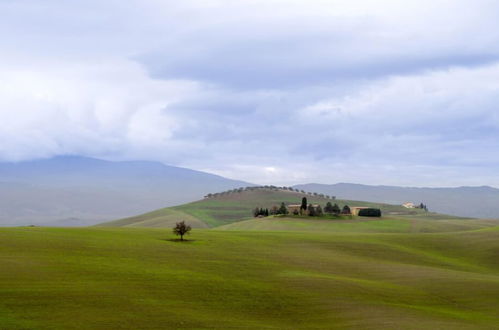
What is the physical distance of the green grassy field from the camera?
106ft

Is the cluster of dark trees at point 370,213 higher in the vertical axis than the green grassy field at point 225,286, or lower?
higher

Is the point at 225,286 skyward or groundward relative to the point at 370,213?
groundward

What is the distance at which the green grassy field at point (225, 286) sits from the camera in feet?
106

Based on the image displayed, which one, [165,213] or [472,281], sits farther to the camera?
[165,213]

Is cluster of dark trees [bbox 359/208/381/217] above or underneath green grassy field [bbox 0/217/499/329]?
above

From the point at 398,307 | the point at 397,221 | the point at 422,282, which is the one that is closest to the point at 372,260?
the point at 422,282

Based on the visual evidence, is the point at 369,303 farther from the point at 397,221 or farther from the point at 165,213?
the point at 165,213

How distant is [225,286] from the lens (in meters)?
40.7

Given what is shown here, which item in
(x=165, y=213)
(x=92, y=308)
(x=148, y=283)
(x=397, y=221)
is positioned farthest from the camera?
(x=165, y=213)

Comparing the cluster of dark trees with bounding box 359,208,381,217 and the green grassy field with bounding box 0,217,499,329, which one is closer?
the green grassy field with bounding box 0,217,499,329

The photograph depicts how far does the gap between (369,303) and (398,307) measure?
1.95 metres

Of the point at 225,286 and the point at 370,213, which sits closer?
the point at 225,286

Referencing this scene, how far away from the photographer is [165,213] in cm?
19688

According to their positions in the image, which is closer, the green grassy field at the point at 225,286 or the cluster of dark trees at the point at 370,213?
the green grassy field at the point at 225,286
